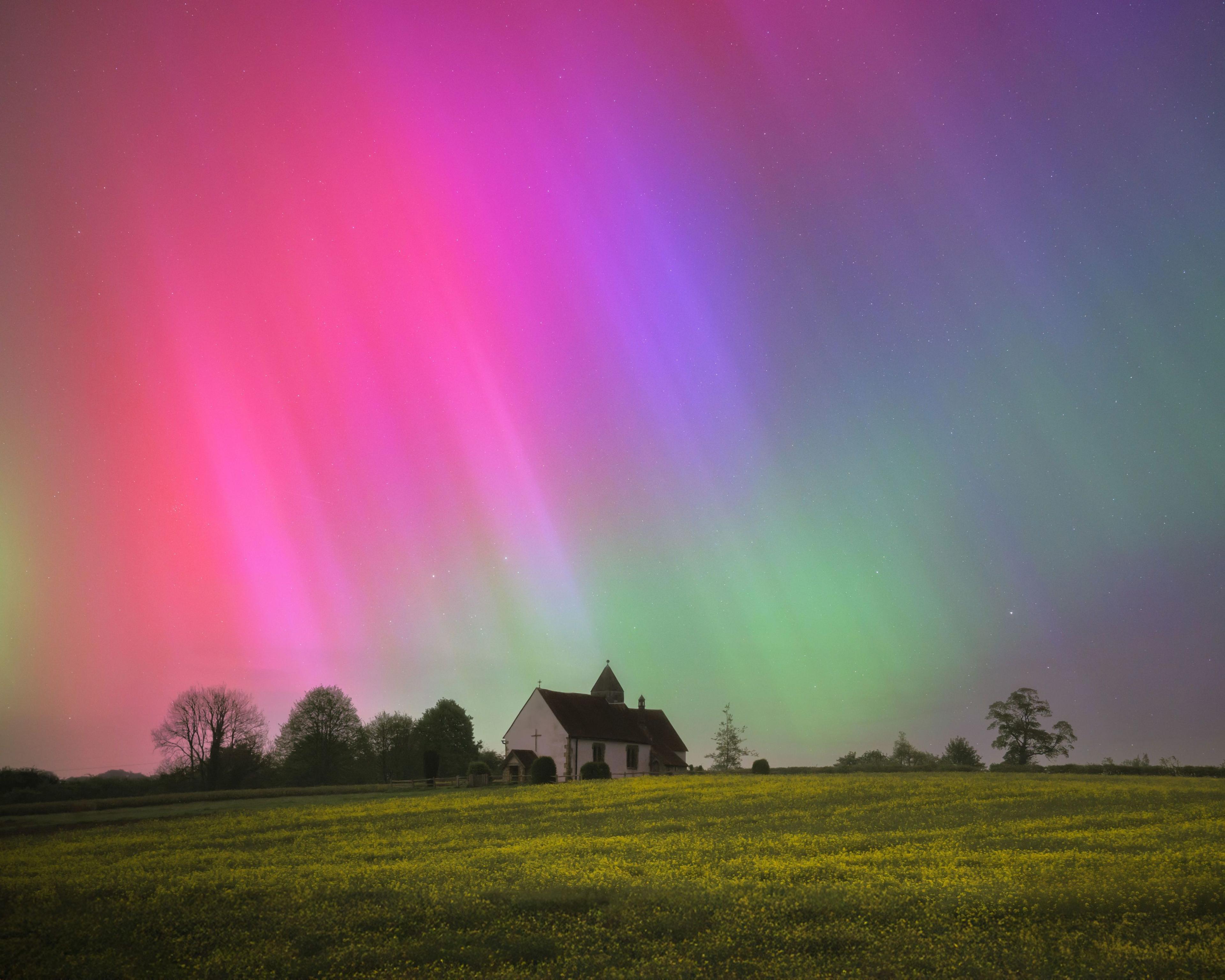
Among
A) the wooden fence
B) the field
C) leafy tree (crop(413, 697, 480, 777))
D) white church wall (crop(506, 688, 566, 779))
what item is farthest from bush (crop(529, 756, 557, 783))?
leafy tree (crop(413, 697, 480, 777))

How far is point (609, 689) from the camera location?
8581 cm

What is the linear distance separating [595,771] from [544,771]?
4.99 m

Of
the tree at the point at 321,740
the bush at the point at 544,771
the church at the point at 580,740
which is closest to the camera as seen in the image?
the bush at the point at 544,771

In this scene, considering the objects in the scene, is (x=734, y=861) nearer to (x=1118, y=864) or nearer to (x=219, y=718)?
(x=1118, y=864)

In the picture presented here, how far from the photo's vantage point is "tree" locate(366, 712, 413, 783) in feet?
327

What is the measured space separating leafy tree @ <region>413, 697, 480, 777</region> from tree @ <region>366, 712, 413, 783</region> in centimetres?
160

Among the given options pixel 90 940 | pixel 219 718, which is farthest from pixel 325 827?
pixel 219 718

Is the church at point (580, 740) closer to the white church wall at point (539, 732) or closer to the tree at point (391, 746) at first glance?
the white church wall at point (539, 732)

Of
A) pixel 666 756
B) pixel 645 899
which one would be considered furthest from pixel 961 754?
pixel 645 899

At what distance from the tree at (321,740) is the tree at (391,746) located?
3.60 m

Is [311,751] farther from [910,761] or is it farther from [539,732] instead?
[910,761]

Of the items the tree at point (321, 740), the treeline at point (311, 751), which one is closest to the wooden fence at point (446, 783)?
the treeline at point (311, 751)

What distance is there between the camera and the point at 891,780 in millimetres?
47281

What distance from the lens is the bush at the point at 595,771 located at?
6216 centimetres
